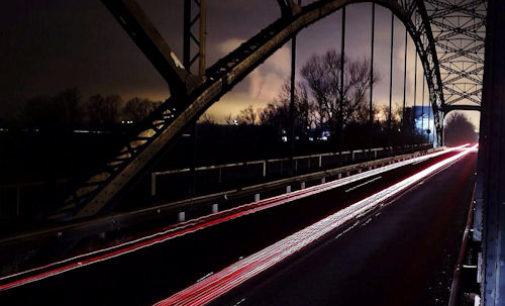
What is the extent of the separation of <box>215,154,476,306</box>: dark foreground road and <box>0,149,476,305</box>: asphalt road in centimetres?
2

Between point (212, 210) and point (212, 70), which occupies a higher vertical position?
point (212, 70)

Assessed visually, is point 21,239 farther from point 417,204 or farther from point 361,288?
point 417,204

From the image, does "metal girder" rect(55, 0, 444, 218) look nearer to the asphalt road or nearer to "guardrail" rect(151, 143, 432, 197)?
the asphalt road

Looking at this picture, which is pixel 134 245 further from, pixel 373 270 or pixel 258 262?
pixel 373 270

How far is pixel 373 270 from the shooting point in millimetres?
8664

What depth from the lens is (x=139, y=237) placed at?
36.3 ft

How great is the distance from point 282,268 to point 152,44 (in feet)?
17.6

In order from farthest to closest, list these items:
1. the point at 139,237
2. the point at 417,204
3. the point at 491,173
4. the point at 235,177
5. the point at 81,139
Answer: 1. the point at 81,139
2. the point at 235,177
3. the point at 417,204
4. the point at 139,237
5. the point at 491,173

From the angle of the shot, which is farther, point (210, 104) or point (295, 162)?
point (295, 162)

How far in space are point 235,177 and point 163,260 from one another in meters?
14.8

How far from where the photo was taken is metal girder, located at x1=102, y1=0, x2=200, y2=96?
9789 mm

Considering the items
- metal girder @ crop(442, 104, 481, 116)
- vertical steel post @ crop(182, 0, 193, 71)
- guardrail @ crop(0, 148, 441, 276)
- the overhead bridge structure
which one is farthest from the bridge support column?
metal girder @ crop(442, 104, 481, 116)

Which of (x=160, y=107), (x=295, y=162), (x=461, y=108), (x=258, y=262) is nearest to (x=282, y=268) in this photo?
(x=258, y=262)

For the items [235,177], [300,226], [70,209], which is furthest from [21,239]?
[235,177]
